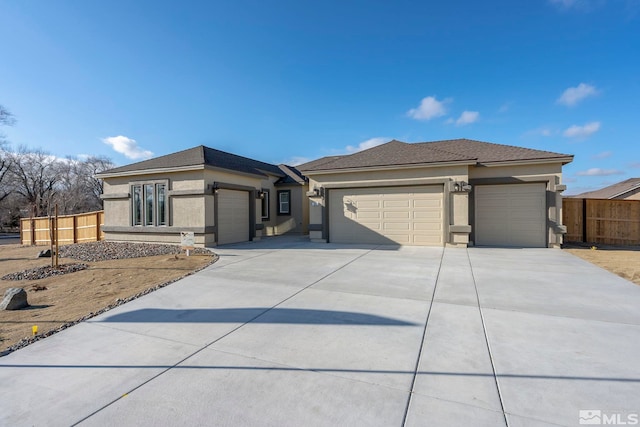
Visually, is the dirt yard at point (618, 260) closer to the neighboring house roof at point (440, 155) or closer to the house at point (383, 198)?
the house at point (383, 198)

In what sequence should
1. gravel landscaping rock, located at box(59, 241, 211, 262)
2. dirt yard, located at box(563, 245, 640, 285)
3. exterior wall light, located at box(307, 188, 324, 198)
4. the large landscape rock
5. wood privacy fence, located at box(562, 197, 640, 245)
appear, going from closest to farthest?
1. the large landscape rock
2. dirt yard, located at box(563, 245, 640, 285)
3. gravel landscaping rock, located at box(59, 241, 211, 262)
4. wood privacy fence, located at box(562, 197, 640, 245)
5. exterior wall light, located at box(307, 188, 324, 198)

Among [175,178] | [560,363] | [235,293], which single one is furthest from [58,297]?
[560,363]

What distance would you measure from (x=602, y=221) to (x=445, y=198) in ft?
25.0

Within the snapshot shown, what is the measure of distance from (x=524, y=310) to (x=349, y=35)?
12.0m

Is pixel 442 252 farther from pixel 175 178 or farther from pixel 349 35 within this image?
pixel 175 178

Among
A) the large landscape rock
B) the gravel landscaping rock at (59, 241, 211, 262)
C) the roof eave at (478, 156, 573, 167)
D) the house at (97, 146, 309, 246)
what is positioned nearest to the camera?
the large landscape rock

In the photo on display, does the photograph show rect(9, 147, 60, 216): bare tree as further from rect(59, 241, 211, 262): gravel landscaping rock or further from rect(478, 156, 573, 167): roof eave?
rect(478, 156, 573, 167): roof eave

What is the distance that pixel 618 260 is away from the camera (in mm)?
8805

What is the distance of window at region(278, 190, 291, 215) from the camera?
61.4 feet

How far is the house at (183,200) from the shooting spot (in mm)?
11867

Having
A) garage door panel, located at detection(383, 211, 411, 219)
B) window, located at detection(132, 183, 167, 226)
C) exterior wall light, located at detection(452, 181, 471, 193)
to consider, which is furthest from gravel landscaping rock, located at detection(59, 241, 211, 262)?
exterior wall light, located at detection(452, 181, 471, 193)

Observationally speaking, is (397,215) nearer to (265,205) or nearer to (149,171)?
(265,205)

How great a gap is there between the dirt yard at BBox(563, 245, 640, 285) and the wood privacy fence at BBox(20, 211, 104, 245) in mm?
20246

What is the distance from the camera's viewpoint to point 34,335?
392cm
